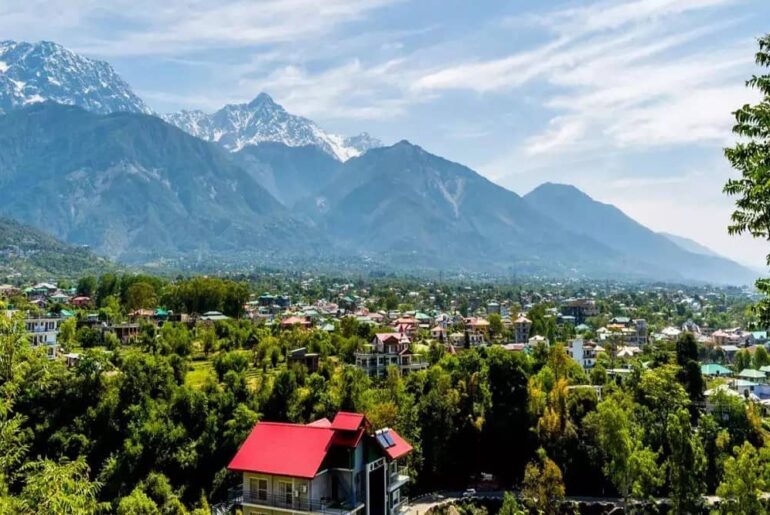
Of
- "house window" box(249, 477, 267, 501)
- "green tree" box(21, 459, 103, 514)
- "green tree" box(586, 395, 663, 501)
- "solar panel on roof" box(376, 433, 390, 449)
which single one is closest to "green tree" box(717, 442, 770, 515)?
"green tree" box(586, 395, 663, 501)

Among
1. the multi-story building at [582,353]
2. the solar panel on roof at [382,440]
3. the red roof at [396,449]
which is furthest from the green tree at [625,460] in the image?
the multi-story building at [582,353]

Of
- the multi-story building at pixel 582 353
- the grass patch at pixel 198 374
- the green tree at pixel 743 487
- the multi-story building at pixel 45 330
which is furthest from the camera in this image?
the multi-story building at pixel 582 353

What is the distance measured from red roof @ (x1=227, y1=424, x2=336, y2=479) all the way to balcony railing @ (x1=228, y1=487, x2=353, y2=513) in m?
1.00

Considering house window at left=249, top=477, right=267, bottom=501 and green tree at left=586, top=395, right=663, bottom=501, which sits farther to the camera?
green tree at left=586, top=395, right=663, bottom=501

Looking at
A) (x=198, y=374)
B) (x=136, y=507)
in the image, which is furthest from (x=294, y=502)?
(x=198, y=374)

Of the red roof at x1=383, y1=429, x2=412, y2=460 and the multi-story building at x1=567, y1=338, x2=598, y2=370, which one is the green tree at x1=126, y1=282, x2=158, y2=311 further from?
the red roof at x1=383, y1=429, x2=412, y2=460

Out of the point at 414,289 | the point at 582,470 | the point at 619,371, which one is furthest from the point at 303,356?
the point at 414,289

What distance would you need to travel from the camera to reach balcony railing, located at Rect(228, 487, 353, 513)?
955 inches

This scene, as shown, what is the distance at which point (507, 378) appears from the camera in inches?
1786

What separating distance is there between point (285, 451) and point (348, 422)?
8.99 feet

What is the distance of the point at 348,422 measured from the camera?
25.7 metres

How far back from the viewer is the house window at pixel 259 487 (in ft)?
83.1

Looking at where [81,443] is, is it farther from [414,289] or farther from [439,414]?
[414,289]

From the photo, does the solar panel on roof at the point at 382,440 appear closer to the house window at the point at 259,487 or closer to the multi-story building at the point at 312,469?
the multi-story building at the point at 312,469
